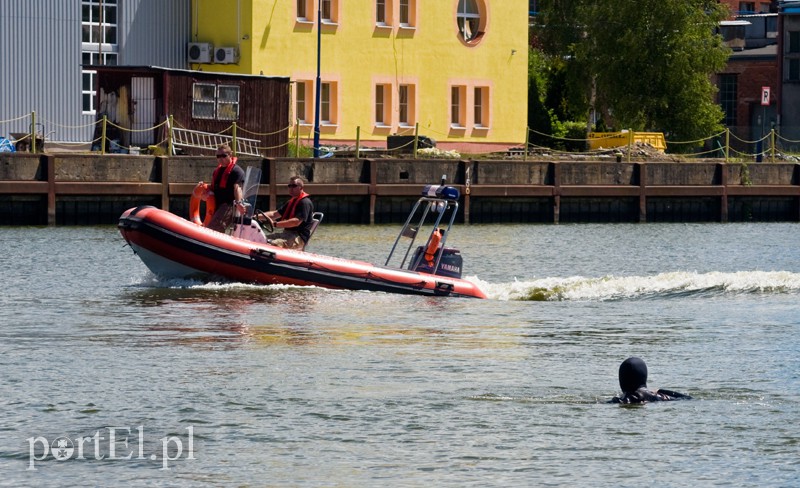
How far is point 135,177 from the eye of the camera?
3938cm

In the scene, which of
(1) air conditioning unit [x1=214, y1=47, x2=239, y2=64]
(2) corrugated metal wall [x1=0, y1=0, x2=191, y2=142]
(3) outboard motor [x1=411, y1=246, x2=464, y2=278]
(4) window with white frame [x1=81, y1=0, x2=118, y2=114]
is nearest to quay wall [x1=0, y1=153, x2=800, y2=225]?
(2) corrugated metal wall [x1=0, y1=0, x2=191, y2=142]

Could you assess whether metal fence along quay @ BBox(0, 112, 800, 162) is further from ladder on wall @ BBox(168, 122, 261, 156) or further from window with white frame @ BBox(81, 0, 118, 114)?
window with white frame @ BBox(81, 0, 118, 114)

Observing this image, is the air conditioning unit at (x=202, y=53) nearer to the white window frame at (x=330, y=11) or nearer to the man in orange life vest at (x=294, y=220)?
the white window frame at (x=330, y=11)

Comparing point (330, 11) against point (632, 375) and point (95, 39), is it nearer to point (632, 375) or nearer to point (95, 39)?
point (95, 39)

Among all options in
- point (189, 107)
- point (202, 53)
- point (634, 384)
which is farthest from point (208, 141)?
point (634, 384)

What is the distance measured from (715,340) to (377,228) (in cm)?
2182

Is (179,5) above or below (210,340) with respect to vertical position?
above

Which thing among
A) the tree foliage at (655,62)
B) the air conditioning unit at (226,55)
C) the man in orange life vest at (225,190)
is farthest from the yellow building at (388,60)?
the man in orange life vest at (225,190)

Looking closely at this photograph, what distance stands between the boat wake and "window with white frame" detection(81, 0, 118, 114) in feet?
94.7

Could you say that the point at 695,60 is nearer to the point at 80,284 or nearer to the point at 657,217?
the point at 657,217

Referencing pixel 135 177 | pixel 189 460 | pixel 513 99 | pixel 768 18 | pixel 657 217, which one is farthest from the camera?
pixel 768 18

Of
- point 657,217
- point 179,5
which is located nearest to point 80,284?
point 657,217

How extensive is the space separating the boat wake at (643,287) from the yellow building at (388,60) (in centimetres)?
2685

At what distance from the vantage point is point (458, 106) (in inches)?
2331
